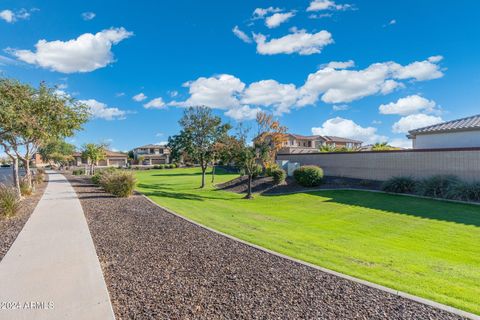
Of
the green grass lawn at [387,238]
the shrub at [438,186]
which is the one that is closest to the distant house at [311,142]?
the shrub at [438,186]

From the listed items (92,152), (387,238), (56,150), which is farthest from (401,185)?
(56,150)

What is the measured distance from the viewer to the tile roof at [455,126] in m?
17.8

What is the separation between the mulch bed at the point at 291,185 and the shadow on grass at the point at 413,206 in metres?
1.86

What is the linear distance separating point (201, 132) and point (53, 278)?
2302 centimetres

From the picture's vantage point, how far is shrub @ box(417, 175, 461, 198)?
14.2m

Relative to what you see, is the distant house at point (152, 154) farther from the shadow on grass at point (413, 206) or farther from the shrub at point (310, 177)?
the shadow on grass at point (413, 206)

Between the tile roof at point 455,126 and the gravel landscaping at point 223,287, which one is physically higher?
the tile roof at point 455,126

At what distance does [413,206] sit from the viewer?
42.8ft

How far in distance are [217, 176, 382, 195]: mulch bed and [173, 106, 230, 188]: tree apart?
4616 mm

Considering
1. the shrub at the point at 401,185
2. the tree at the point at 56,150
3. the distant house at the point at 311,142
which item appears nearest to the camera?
the shrub at the point at 401,185

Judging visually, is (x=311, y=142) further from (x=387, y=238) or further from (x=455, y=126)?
(x=387, y=238)

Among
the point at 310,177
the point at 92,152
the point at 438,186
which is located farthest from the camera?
the point at 92,152

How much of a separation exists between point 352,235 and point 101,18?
1777cm

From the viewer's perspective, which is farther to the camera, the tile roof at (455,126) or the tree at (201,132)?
the tree at (201,132)
